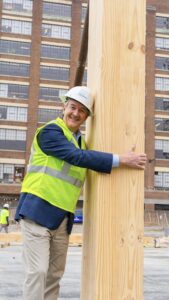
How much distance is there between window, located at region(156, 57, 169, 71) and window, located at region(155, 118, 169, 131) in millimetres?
6518

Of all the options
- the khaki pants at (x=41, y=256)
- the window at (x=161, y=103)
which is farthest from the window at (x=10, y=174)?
the khaki pants at (x=41, y=256)

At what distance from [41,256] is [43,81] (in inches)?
2136

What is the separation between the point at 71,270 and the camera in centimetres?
820

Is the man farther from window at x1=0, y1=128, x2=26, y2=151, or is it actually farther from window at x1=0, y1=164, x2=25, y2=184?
window at x1=0, y1=128, x2=26, y2=151

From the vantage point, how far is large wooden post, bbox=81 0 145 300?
2672 mm

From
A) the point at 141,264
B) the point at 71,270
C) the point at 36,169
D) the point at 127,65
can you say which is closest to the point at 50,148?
the point at 36,169

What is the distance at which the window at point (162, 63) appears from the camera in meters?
60.1

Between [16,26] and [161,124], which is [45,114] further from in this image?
[161,124]

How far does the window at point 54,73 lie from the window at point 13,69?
1833 millimetres

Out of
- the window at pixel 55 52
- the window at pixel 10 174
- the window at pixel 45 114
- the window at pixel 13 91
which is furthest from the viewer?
the window at pixel 55 52

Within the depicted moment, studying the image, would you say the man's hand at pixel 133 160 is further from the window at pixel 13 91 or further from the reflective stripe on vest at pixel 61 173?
the window at pixel 13 91

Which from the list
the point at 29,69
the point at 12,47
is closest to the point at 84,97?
the point at 29,69

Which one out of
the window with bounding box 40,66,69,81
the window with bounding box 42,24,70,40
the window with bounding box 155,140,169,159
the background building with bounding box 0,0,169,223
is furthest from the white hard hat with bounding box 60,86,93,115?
the window with bounding box 42,24,70,40

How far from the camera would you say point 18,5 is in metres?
57.4
